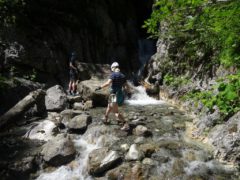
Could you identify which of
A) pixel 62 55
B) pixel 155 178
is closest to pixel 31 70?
pixel 62 55

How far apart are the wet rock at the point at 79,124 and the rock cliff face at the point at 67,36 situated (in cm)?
756

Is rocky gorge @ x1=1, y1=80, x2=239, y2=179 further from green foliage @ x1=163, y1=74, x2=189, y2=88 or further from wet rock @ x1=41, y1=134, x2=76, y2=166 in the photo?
green foliage @ x1=163, y1=74, x2=189, y2=88

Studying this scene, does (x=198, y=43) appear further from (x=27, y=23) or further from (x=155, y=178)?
(x=27, y=23)

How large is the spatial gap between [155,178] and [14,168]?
4064 mm

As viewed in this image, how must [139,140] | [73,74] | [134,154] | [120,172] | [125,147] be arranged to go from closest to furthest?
1. [120,172]
2. [134,154]
3. [125,147]
4. [139,140]
5. [73,74]

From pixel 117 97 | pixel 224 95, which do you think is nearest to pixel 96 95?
pixel 117 97

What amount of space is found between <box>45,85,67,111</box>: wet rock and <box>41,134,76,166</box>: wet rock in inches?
186

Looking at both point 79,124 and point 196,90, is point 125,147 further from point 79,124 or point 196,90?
point 196,90

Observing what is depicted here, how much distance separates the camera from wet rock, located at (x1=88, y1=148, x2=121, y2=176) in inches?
281

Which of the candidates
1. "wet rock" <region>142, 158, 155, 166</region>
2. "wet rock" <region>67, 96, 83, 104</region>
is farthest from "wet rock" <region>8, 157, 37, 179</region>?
"wet rock" <region>67, 96, 83, 104</region>

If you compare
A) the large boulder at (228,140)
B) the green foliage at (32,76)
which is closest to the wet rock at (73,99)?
the green foliage at (32,76)

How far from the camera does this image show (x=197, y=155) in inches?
299

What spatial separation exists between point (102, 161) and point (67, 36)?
1478 centimetres

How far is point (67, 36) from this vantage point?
20109 millimetres
